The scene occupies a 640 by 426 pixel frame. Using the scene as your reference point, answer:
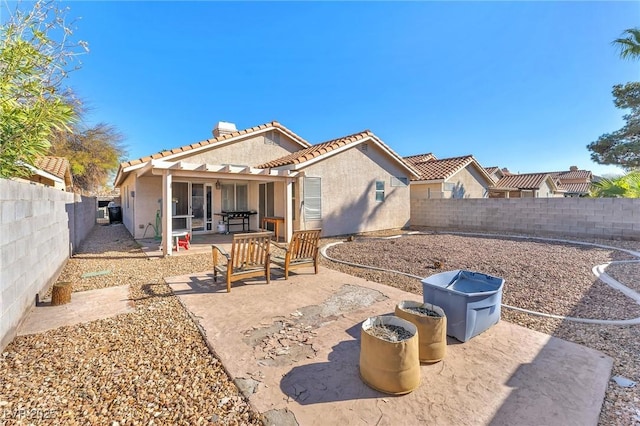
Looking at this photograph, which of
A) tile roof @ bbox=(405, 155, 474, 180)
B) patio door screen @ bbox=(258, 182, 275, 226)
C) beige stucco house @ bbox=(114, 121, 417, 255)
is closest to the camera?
beige stucco house @ bbox=(114, 121, 417, 255)

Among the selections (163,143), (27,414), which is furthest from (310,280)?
(163,143)

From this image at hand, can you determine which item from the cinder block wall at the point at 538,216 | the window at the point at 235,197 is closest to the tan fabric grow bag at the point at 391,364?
the window at the point at 235,197

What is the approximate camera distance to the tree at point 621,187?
474 inches

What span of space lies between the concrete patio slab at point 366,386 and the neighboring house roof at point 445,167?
1529 cm

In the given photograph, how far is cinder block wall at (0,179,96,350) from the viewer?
Answer: 3486 millimetres

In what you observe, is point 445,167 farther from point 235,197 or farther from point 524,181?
point 235,197

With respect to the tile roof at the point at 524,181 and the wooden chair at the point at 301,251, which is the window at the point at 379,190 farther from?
the tile roof at the point at 524,181

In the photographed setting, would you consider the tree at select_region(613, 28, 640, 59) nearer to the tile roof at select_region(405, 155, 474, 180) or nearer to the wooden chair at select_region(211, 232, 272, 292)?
the tile roof at select_region(405, 155, 474, 180)

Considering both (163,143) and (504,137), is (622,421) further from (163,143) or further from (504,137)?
(163,143)

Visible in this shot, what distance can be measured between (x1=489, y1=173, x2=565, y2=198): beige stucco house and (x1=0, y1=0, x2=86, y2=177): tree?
27.1 meters

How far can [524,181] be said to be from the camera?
25.6 metres

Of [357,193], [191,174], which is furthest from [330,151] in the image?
[191,174]

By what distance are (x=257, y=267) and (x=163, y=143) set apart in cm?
4215

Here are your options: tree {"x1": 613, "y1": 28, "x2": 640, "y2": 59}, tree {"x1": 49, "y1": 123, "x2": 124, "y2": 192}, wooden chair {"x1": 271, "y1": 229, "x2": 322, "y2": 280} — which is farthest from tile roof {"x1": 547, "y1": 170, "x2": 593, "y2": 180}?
tree {"x1": 49, "y1": 123, "x2": 124, "y2": 192}
